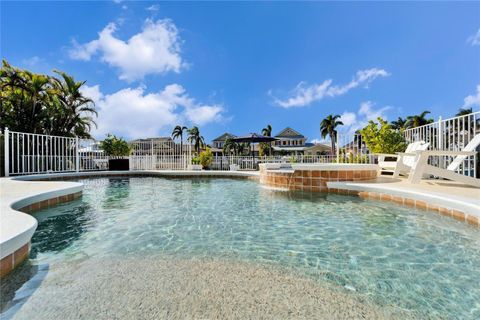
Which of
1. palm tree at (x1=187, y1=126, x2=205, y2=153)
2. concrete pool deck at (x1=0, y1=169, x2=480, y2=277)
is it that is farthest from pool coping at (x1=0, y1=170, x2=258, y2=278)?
palm tree at (x1=187, y1=126, x2=205, y2=153)

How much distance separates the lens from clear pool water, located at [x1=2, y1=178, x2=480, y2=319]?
1.83 m

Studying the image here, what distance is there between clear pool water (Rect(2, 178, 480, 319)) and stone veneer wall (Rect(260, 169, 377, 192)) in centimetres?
160

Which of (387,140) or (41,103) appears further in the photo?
(41,103)

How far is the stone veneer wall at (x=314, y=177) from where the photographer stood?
20.8 feet

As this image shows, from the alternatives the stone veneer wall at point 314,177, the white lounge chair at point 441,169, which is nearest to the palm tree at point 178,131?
the stone veneer wall at point 314,177

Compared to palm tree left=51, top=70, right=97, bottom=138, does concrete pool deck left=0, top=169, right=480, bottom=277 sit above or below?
below

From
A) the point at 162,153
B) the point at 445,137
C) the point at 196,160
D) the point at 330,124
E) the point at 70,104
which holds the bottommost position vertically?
the point at 196,160

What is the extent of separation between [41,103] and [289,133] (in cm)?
4438

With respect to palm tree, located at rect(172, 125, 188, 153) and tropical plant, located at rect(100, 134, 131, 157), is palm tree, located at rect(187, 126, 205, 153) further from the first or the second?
tropical plant, located at rect(100, 134, 131, 157)

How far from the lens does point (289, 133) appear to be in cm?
5247

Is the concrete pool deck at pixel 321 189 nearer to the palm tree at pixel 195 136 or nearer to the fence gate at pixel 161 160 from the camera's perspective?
the fence gate at pixel 161 160

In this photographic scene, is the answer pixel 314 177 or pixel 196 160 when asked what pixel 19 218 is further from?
pixel 196 160

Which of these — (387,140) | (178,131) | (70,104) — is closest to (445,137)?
(387,140)

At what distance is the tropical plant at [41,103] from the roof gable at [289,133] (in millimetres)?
40413
